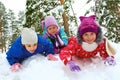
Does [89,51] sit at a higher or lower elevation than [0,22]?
higher

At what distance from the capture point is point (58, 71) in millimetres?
4109

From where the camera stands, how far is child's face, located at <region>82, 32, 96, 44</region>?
439cm

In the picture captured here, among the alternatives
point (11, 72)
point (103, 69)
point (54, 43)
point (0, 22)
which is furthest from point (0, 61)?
point (0, 22)

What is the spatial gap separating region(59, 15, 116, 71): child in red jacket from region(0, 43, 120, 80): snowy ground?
11 centimetres

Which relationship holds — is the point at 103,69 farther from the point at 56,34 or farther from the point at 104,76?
the point at 56,34

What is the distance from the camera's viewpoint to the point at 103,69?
420 centimetres

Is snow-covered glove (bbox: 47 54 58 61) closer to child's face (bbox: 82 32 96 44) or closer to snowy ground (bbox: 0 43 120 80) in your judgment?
snowy ground (bbox: 0 43 120 80)

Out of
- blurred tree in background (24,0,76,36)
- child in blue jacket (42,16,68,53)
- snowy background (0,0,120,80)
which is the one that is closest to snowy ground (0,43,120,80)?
snowy background (0,0,120,80)

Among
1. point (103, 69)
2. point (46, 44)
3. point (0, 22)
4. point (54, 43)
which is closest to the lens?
point (103, 69)

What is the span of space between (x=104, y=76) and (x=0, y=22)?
32.6 meters

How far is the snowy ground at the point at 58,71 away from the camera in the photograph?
3.93m

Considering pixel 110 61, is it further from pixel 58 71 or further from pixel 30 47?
pixel 30 47

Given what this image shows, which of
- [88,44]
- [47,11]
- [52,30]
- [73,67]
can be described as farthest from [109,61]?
[47,11]

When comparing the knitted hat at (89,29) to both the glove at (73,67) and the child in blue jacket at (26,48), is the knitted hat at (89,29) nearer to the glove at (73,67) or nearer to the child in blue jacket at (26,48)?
the glove at (73,67)
